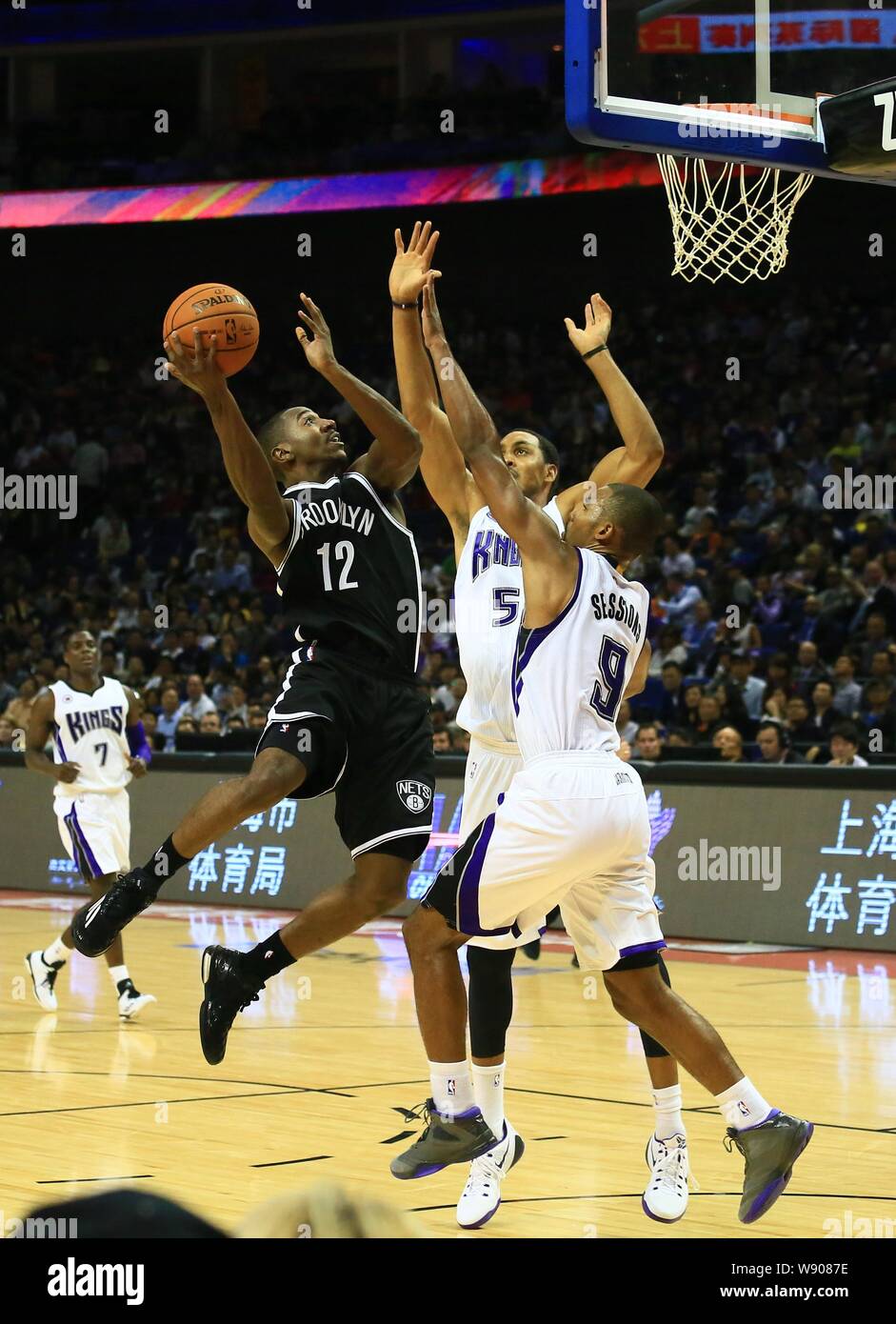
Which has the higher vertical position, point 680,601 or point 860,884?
point 680,601

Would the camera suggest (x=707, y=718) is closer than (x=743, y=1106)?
No

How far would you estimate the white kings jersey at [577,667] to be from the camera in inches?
184

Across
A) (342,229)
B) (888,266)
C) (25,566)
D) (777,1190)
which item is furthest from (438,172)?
(777,1190)

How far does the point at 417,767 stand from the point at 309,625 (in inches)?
23.3

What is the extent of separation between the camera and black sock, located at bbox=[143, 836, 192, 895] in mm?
5238

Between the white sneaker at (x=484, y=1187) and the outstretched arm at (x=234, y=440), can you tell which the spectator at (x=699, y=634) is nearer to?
the outstretched arm at (x=234, y=440)

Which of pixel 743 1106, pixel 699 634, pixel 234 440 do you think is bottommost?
pixel 743 1106

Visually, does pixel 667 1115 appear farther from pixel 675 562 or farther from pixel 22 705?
pixel 22 705

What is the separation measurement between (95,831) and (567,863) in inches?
228

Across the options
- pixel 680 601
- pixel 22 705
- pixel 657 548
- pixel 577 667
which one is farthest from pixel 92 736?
pixel 657 548

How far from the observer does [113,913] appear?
5.20m

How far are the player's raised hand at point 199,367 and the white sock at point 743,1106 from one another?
255 centimetres

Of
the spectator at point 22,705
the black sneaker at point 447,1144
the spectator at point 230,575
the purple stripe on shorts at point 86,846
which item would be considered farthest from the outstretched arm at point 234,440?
the spectator at point 230,575
